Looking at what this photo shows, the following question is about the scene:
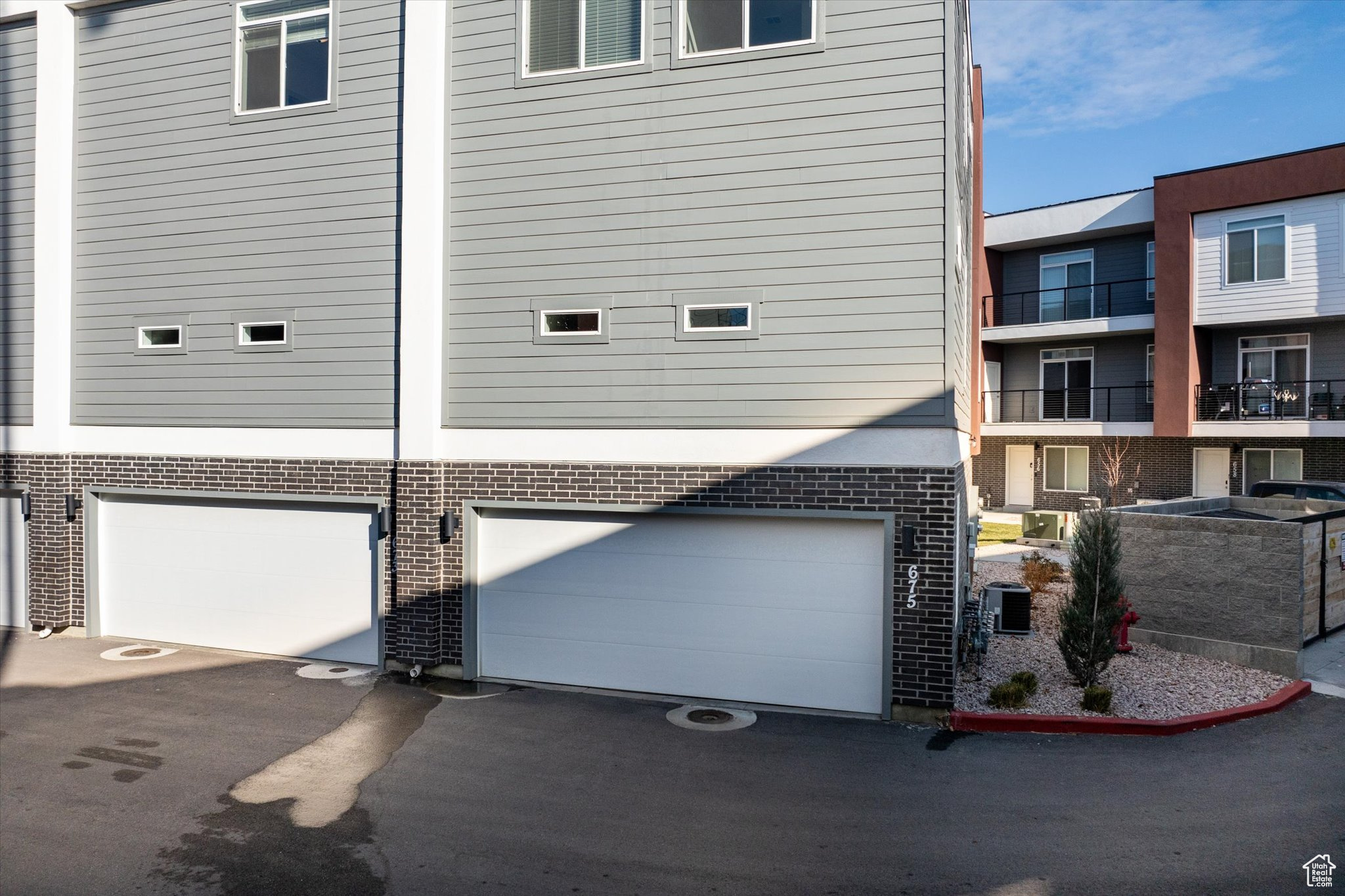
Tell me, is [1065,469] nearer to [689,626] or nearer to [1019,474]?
[1019,474]

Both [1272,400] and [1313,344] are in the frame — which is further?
[1272,400]

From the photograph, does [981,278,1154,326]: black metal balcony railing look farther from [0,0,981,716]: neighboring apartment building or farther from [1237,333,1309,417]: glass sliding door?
[0,0,981,716]: neighboring apartment building

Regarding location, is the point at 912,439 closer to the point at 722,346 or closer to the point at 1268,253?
the point at 722,346

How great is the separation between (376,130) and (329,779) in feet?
23.3

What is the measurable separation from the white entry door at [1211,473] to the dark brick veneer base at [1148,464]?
157mm

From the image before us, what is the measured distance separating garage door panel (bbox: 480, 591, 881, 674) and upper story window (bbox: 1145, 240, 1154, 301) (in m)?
21.2

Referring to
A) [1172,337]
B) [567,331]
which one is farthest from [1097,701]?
[1172,337]

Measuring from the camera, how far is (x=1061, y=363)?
26.5 meters

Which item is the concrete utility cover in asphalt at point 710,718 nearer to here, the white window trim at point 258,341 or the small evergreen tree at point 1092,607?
the small evergreen tree at point 1092,607

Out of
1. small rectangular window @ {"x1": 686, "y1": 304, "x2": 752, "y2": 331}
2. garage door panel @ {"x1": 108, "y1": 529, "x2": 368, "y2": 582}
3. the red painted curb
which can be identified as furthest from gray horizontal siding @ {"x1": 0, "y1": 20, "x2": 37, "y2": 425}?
the red painted curb

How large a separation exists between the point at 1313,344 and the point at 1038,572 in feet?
45.8

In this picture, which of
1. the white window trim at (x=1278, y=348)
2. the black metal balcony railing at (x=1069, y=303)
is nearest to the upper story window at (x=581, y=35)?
the black metal balcony railing at (x=1069, y=303)

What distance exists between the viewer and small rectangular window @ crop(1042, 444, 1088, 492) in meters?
26.5

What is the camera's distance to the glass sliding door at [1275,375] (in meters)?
22.2
